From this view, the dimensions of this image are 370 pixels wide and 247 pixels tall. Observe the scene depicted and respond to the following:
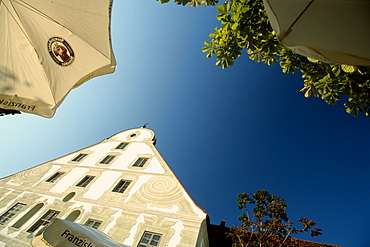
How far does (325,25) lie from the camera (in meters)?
1.42

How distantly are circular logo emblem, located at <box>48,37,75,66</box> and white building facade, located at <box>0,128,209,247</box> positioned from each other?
25.9 ft

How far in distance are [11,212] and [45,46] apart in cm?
1289

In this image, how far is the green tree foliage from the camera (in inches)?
152

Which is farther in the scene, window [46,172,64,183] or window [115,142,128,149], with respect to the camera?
window [115,142,128,149]

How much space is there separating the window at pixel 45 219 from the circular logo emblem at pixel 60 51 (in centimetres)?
1032

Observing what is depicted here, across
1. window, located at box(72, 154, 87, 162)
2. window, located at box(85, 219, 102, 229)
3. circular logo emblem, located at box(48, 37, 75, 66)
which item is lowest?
window, located at box(85, 219, 102, 229)

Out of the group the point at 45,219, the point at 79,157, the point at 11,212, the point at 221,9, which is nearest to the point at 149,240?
the point at 45,219

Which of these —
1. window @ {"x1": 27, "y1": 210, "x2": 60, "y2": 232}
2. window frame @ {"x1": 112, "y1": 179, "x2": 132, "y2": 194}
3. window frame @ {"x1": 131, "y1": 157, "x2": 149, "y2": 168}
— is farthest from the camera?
window frame @ {"x1": 131, "y1": 157, "x2": 149, "y2": 168}

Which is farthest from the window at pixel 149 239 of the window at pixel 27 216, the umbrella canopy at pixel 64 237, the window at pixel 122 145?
the window at pixel 122 145

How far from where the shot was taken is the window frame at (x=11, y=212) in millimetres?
10000

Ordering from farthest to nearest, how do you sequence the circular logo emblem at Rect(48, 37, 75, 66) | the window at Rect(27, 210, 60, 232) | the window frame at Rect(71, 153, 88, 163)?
the window frame at Rect(71, 153, 88, 163) → the window at Rect(27, 210, 60, 232) → the circular logo emblem at Rect(48, 37, 75, 66)

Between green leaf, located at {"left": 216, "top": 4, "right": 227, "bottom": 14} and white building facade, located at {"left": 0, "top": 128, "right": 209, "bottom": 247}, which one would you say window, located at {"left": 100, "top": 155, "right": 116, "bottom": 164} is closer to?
white building facade, located at {"left": 0, "top": 128, "right": 209, "bottom": 247}

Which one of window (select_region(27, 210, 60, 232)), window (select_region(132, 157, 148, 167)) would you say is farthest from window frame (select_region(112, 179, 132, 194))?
window (select_region(27, 210, 60, 232))

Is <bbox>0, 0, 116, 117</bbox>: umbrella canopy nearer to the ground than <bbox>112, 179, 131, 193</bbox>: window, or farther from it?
nearer to the ground
